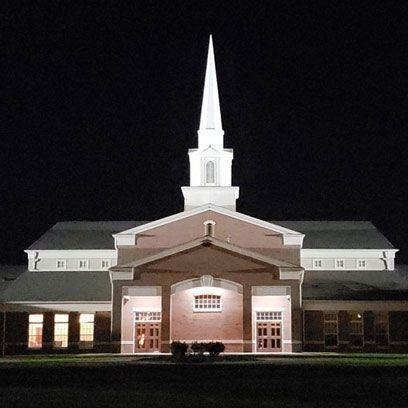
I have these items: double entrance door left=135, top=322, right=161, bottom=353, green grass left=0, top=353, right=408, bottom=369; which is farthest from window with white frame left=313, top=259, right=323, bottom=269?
green grass left=0, top=353, right=408, bottom=369

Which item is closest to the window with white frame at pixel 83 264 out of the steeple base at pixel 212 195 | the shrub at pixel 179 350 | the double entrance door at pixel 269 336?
the steeple base at pixel 212 195

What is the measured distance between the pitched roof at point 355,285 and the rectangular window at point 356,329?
1.21 meters

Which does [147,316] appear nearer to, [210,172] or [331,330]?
[331,330]

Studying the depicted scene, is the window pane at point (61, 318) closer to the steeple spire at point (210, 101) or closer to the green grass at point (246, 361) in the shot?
the green grass at point (246, 361)

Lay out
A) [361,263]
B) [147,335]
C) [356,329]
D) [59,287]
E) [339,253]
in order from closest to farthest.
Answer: [147,335] < [356,329] < [59,287] < [339,253] < [361,263]

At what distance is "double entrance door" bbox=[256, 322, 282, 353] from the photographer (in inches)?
1987

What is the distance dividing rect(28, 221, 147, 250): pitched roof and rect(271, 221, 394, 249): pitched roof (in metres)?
13.8

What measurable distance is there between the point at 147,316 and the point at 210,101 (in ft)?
60.9

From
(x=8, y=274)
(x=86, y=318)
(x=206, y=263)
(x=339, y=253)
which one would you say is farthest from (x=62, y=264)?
(x=339, y=253)

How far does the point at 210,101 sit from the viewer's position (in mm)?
61625

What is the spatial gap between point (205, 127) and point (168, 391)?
40.0 m

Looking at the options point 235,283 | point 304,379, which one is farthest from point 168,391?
point 235,283

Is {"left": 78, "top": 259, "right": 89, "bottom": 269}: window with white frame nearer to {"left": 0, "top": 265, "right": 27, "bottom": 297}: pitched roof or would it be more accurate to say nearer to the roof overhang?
{"left": 0, "top": 265, "right": 27, "bottom": 297}: pitched roof

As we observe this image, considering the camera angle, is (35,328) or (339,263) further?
(339,263)
